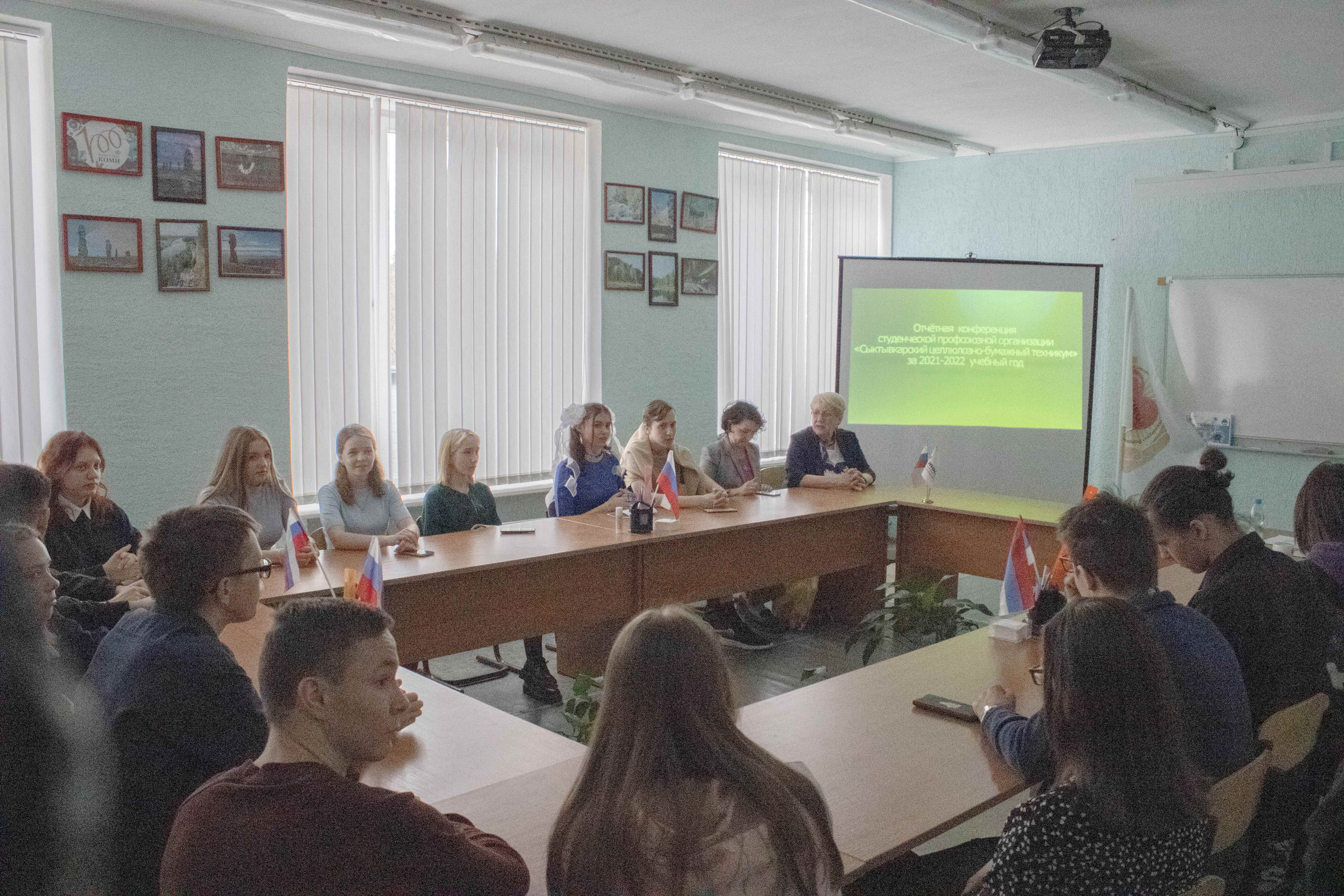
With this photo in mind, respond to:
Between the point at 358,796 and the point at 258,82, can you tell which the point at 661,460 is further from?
the point at 358,796

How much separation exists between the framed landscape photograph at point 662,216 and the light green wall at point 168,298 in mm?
1448

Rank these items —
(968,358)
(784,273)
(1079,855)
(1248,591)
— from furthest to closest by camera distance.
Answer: (784,273)
(968,358)
(1248,591)
(1079,855)

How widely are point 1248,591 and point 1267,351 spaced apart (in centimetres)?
489

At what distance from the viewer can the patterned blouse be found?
5.17 ft

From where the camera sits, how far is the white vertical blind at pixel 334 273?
5.23 metres

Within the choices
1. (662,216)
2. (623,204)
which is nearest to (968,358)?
(662,216)

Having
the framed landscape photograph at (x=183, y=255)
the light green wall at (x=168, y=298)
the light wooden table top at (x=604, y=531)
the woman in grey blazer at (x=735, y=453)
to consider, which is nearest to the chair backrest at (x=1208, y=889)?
the light wooden table top at (x=604, y=531)

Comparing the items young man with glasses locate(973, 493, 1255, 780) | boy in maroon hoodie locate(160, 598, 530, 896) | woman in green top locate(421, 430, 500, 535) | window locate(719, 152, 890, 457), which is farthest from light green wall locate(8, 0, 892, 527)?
young man with glasses locate(973, 493, 1255, 780)

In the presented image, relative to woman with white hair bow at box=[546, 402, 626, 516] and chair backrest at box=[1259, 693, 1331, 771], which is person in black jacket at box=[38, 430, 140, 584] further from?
chair backrest at box=[1259, 693, 1331, 771]

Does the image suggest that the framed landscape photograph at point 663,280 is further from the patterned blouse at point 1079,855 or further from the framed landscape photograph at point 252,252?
the patterned blouse at point 1079,855

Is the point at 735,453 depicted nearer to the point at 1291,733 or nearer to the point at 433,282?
the point at 433,282

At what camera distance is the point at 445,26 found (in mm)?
4633

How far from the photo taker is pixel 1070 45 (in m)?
4.42

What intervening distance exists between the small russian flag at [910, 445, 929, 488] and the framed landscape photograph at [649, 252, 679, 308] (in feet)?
6.17
